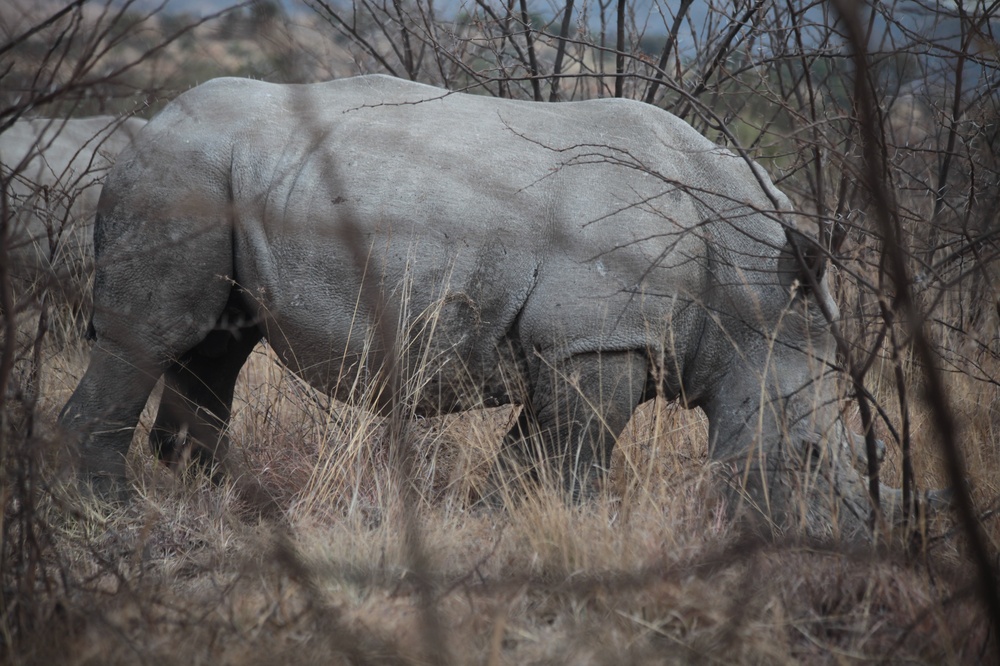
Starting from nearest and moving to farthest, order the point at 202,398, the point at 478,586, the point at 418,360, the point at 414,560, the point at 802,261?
the point at 414,560 → the point at 478,586 → the point at 802,261 → the point at 418,360 → the point at 202,398

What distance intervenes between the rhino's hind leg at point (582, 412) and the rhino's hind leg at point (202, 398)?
52.4 inches

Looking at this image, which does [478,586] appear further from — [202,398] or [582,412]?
[202,398]

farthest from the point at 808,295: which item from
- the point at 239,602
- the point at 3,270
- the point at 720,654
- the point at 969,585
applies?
the point at 3,270

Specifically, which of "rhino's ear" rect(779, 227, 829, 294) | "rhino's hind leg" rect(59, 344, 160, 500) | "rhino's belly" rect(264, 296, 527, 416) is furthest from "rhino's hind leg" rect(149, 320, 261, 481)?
"rhino's ear" rect(779, 227, 829, 294)

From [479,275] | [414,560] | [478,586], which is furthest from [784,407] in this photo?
[414,560]

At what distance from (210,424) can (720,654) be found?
241 centimetres

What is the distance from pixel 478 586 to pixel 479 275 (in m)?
1.27

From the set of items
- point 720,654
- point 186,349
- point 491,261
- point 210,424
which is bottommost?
point 720,654

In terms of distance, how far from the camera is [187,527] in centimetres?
359

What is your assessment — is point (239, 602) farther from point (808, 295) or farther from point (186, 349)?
point (808, 295)

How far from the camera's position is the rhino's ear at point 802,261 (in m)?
3.26

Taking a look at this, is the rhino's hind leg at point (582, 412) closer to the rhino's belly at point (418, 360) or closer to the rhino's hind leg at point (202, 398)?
the rhino's belly at point (418, 360)

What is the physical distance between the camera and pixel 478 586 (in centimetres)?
277

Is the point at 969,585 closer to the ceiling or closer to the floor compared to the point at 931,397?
closer to the floor
